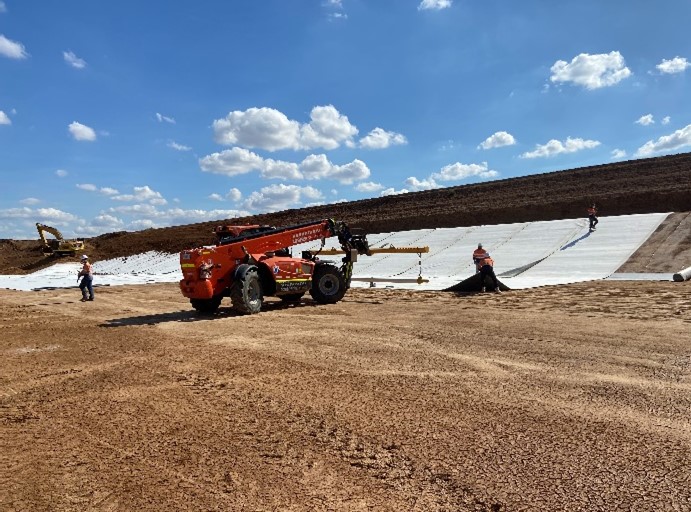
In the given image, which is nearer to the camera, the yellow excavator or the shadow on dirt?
the shadow on dirt

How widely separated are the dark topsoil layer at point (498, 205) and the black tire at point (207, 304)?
28924 mm

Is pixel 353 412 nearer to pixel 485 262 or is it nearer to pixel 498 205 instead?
pixel 485 262

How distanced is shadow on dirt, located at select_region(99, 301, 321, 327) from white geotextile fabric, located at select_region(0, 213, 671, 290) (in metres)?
3.30

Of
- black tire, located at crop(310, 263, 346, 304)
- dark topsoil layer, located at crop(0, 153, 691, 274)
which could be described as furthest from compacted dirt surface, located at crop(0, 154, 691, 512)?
dark topsoil layer, located at crop(0, 153, 691, 274)

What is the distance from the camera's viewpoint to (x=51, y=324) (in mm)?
9758

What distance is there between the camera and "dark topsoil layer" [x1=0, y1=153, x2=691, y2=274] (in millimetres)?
33781

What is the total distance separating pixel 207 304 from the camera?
35.2ft

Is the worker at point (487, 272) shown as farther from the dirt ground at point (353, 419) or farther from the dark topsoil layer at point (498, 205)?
the dark topsoil layer at point (498, 205)

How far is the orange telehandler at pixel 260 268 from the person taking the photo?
10.1m

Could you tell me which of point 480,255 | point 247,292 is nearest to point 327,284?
point 247,292

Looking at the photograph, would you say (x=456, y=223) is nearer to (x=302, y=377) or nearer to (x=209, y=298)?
(x=209, y=298)

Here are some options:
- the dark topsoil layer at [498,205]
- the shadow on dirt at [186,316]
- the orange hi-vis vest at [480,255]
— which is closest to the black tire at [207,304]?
the shadow on dirt at [186,316]

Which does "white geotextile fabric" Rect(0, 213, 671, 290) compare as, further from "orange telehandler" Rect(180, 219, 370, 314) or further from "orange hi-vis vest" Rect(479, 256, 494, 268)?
"orange telehandler" Rect(180, 219, 370, 314)

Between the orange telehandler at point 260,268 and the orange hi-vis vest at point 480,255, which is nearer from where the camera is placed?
the orange telehandler at point 260,268
